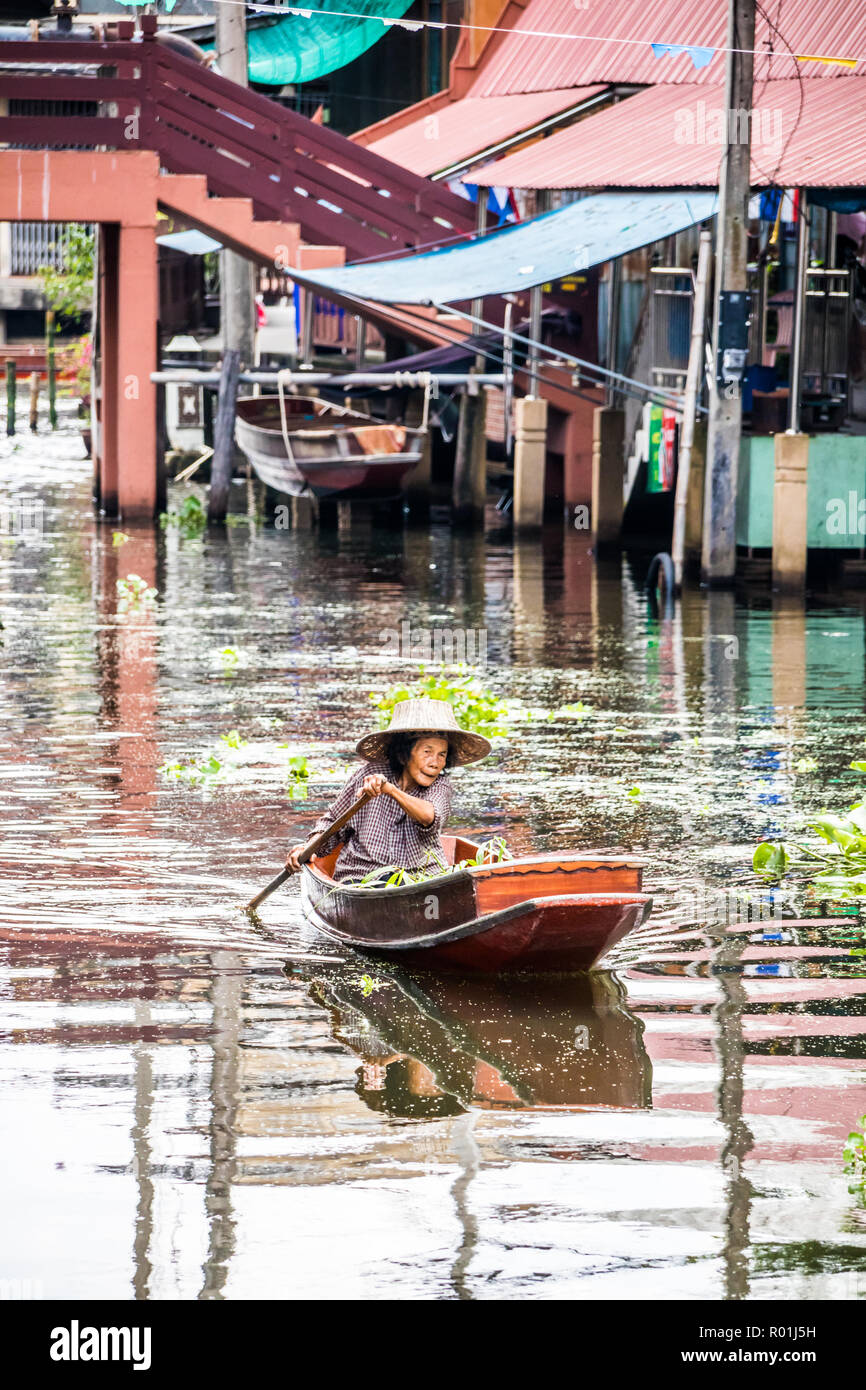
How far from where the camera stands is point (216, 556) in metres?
27.4

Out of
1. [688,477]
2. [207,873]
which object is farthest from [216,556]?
[207,873]

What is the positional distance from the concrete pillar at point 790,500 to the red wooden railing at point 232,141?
8714mm

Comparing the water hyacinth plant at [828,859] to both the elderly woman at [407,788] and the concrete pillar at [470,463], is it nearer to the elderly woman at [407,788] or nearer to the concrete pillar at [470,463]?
the elderly woman at [407,788]

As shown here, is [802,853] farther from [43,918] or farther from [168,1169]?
[168,1169]

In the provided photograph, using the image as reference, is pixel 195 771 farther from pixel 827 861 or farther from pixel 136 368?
pixel 136 368

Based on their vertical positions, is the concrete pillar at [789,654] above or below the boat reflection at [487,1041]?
above

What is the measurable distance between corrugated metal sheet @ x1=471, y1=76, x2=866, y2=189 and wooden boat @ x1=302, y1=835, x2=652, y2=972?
1368 centimetres

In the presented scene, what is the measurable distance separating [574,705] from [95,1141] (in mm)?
9535

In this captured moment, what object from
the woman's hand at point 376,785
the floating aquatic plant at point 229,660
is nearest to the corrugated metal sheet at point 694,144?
the floating aquatic plant at point 229,660

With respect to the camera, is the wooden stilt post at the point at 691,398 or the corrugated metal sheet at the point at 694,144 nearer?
the corrugated metal sheet at the point at 694,144

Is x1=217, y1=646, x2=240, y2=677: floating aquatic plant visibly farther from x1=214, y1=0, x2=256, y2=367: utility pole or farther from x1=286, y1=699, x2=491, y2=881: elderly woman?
x1=214, y1=0, x2=256, y2=367: utility pole

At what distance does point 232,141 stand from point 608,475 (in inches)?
265

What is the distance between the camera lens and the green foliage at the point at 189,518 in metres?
30.2

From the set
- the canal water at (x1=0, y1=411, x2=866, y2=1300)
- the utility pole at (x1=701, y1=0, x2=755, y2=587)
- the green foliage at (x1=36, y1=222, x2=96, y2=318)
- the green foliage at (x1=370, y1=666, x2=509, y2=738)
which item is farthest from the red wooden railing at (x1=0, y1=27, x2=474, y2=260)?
the green foliage at (x1=370, y1=666, x2=509, y2=738)
